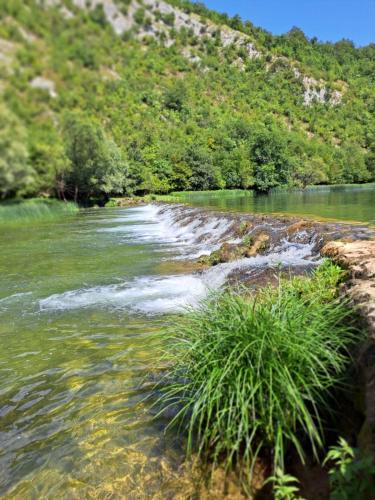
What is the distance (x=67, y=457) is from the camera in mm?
3711

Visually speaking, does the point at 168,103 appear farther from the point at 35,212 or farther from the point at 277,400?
the point at 277,400

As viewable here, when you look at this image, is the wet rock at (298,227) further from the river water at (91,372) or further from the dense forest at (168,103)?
the dense forest at (168,103)

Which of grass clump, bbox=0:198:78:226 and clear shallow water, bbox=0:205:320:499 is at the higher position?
grass clump, bbox=0:198:78:226

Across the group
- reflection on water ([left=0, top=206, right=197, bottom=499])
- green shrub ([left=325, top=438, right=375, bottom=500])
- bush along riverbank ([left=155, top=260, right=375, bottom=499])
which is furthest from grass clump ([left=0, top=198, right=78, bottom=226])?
green shrub ([left=325, top=438, right=375, bottom=500])

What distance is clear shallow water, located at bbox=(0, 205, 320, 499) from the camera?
346 centimetres

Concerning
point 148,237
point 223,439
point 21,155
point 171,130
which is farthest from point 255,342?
point 171,130

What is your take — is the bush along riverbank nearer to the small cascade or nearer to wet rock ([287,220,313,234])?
the small cascade

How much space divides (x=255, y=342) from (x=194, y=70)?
167 meters

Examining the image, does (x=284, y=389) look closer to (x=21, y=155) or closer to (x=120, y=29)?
(x=120, y=29)

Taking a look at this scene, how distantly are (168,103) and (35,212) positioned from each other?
9995 cm

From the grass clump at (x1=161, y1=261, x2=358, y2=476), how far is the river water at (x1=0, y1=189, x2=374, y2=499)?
0.60 meters

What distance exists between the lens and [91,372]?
5457mm

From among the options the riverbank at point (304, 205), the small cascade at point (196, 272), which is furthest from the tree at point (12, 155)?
the riverbank at point (304, 205)

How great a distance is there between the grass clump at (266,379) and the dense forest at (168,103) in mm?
5832
